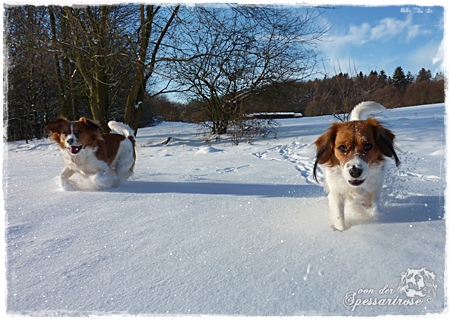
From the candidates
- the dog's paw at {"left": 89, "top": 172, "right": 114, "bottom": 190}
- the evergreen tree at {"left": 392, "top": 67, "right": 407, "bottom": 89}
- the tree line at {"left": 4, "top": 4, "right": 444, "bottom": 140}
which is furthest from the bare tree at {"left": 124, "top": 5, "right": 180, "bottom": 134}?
the evergreen tree at {"left": 392, "top": 67, "right": 407, "bottom": 89}

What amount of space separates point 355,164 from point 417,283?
83 centimetres

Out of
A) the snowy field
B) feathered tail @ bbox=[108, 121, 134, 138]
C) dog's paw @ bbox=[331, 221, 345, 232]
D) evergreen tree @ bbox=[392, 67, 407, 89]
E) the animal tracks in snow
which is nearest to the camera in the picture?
the snowy field

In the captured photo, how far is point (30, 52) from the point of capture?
7.96 metres

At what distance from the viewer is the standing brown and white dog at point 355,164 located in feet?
6.35

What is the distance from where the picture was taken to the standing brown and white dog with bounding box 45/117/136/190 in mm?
3441

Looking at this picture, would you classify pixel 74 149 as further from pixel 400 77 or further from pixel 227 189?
pixel 400 77

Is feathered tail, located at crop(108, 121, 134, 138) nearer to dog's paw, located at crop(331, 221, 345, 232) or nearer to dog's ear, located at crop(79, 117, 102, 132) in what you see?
dog's ear, located at crop(79, 117, 102, 132)

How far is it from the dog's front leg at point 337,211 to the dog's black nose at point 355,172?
19cm

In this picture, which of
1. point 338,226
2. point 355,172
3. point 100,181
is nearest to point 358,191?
point 355,172

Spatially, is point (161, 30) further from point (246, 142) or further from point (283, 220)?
point (283, 220)

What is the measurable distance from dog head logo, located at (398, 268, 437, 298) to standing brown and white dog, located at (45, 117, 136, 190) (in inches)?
111

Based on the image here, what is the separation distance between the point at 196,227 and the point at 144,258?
1.59 ft

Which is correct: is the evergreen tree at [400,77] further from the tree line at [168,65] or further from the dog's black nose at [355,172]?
the dog's black nose at [355,172]

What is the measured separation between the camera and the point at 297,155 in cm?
579
